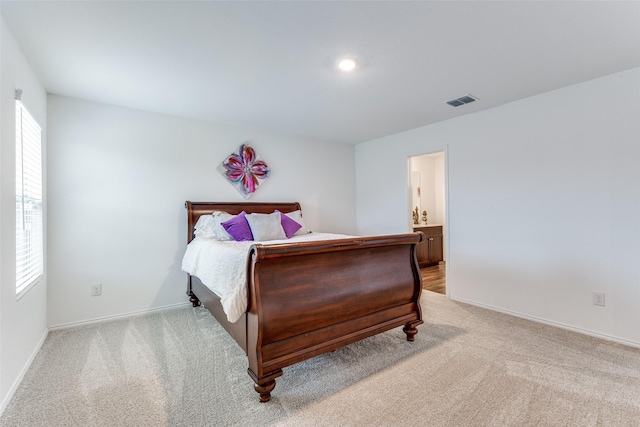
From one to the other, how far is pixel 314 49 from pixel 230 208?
2.31 m

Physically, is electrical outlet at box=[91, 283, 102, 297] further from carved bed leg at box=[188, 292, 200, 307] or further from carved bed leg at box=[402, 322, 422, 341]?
carved bed leg at box=[402, 322, 422, 341]

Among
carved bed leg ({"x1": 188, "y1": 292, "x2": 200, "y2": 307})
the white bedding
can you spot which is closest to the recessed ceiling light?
the white bedding

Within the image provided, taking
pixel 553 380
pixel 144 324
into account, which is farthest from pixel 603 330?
pixel 144 324

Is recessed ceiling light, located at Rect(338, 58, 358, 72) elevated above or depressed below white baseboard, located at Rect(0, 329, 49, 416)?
above

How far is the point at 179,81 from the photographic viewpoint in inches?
102

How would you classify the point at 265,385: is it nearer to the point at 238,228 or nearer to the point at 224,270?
the point at 224,270

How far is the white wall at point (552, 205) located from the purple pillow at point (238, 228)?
2558 mm

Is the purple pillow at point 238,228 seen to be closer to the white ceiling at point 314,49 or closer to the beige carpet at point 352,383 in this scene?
the beige carpet at point 352,383

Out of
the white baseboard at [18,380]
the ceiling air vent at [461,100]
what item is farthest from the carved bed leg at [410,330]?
the white baseboard at [18,380]

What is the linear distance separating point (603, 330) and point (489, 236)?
1243 mm

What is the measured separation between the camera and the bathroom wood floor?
167 inches

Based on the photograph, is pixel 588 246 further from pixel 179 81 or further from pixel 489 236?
pixel 179 81

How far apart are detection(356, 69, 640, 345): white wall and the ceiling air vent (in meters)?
0.43

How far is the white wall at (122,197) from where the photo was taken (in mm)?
2904
